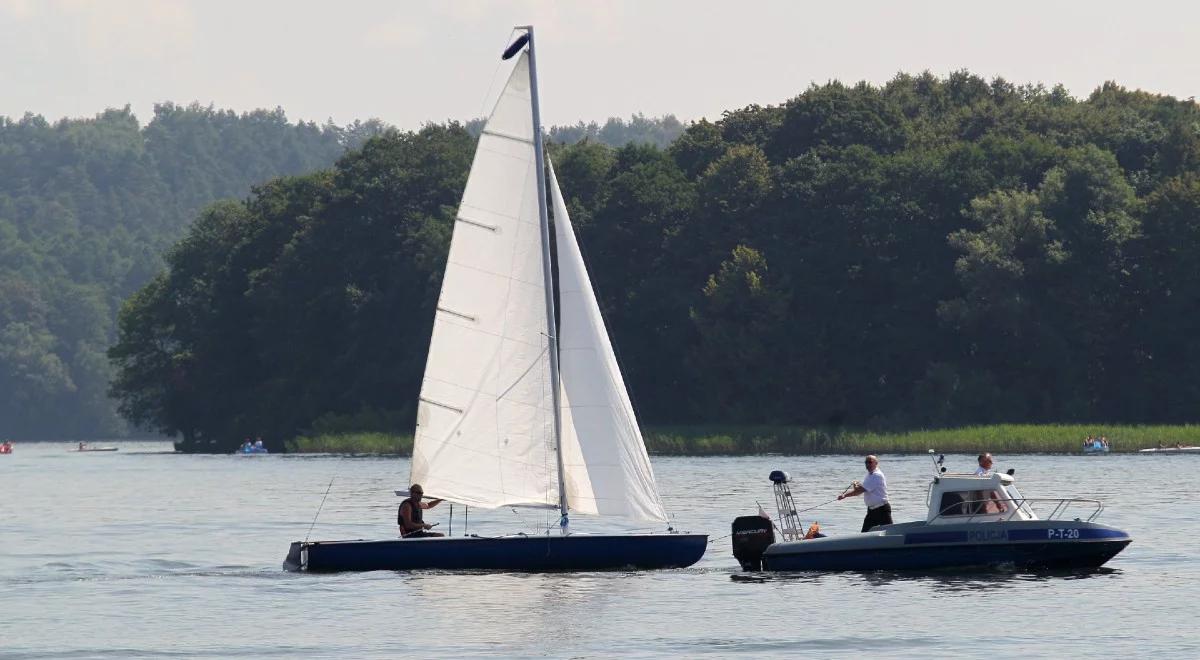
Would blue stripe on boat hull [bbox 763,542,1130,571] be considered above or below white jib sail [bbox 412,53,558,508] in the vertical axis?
below

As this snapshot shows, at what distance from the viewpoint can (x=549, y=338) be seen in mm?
41688

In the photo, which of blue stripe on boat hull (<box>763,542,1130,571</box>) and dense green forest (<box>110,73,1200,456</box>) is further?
dense green forest (<box>110,73,1200,456</box>)

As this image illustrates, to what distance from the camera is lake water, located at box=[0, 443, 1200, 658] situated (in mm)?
34219

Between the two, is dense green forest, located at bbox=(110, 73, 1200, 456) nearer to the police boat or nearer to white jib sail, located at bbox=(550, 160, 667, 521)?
the police boat

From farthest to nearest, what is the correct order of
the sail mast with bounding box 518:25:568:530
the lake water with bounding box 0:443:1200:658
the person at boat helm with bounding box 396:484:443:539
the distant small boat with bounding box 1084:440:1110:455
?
1. the distant small boat with bounding box 1084:440:1110:455
2. the person at boat helm with bounding box 396:484:443:539
3. the sail mast with bounding box 518:25:568:530
4. the lake water with bounding box 0:443:1200:658

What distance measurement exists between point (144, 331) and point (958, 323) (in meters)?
66.5

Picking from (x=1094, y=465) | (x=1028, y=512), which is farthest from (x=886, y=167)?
(x=1028, y=512)

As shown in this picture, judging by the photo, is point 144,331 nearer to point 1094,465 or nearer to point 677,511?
point 1094,465

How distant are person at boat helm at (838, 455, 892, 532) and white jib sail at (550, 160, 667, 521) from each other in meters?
4.07

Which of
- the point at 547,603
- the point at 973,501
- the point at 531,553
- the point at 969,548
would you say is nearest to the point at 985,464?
the point at 973,501

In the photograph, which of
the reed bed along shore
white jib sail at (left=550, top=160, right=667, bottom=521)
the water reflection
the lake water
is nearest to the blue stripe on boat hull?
the water reflection

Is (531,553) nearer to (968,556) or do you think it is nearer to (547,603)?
(547,603)

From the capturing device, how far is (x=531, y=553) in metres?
41.7

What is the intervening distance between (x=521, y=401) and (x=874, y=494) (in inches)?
280
